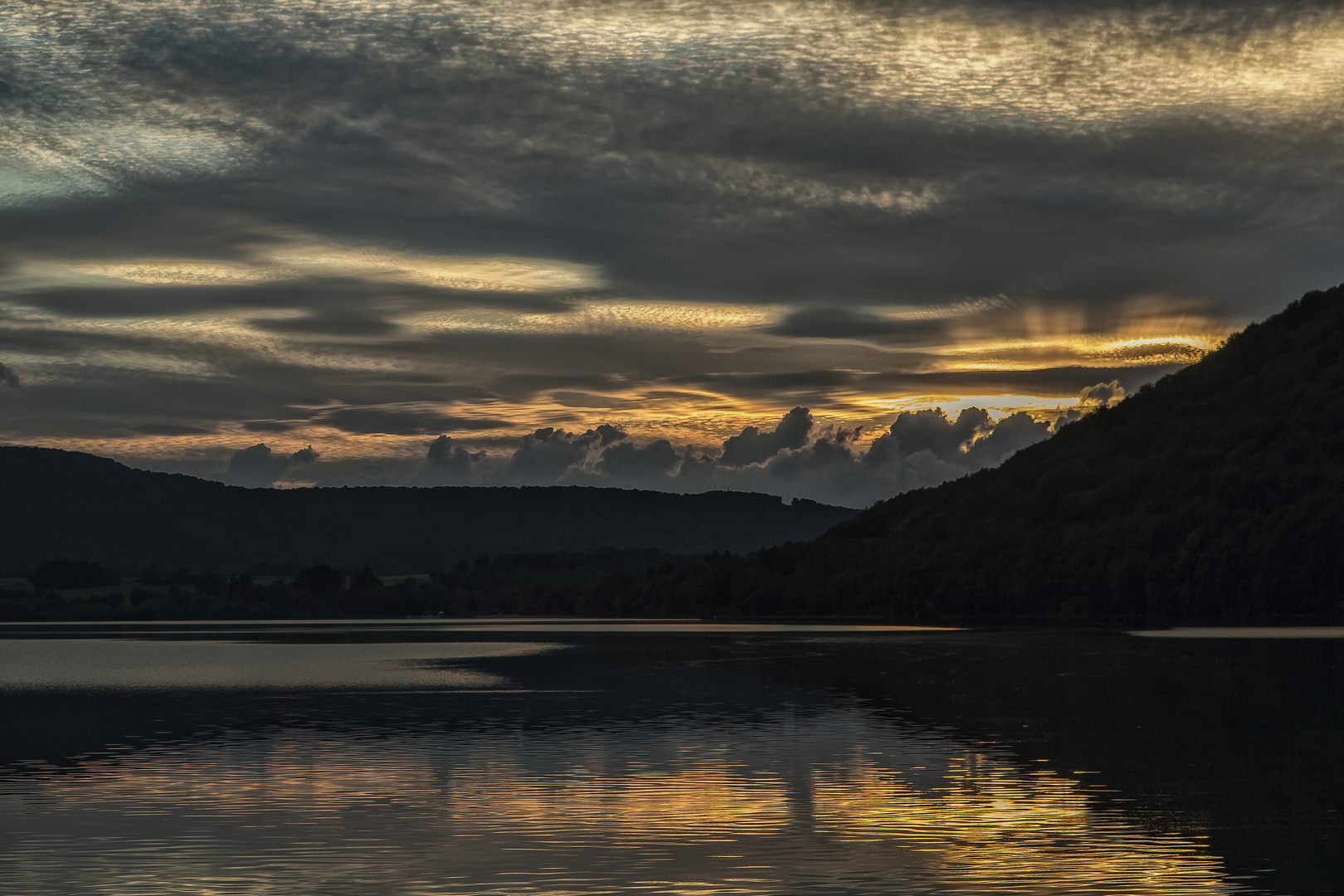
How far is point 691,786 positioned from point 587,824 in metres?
7.35

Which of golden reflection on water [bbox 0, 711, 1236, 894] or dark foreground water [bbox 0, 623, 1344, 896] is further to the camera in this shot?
dark foreground water [bbox 0, 623, 1344, 896]

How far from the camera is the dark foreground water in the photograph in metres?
29.8

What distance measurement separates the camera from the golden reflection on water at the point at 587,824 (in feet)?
95.6

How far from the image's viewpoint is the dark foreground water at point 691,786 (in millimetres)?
29797

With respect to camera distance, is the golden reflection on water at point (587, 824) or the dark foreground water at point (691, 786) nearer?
the golden reflection on water at point (587, 824)

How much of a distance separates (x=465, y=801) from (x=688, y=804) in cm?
645

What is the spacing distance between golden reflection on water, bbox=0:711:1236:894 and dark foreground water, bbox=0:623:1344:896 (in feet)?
0.42

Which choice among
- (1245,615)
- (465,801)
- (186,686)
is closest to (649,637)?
(1245,615)

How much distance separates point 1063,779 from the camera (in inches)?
1706

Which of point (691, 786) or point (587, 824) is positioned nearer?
point (587, 824)

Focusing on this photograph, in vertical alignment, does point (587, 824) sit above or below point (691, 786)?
above

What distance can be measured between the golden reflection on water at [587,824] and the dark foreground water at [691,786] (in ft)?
0.42

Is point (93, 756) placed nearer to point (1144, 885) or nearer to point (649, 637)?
point (1144, 885)

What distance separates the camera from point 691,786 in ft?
139
